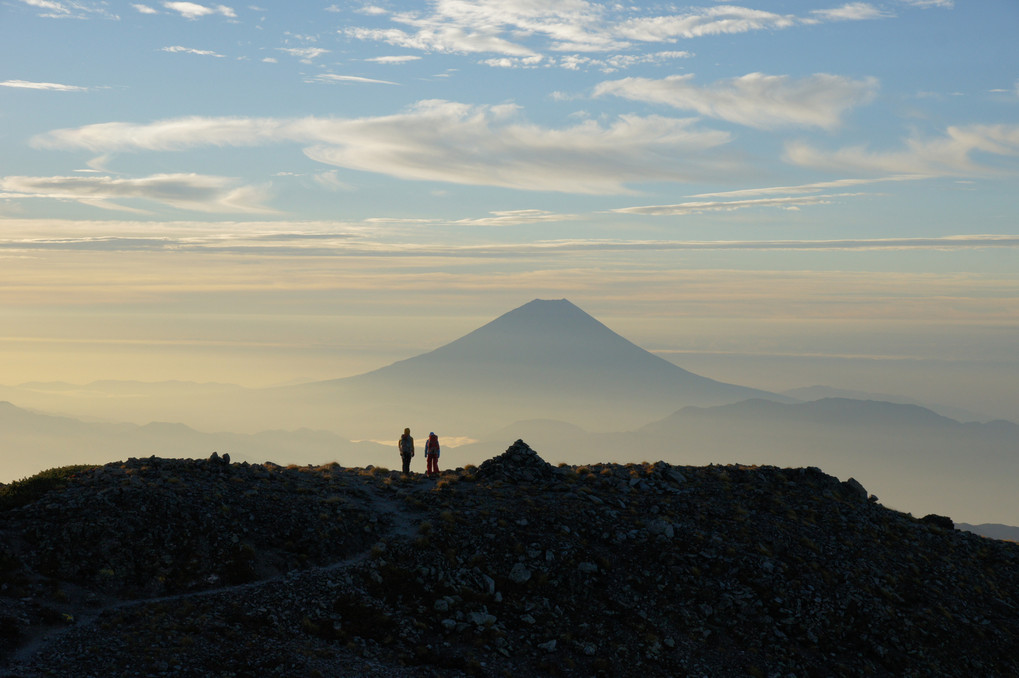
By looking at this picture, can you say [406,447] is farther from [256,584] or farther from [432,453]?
[256,584]

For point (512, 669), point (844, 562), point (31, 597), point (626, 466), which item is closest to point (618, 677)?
point (512, 669)

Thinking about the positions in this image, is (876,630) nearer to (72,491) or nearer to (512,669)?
(512,669)

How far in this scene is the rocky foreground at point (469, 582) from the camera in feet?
75.9

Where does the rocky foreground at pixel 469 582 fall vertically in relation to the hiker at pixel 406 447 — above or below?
below

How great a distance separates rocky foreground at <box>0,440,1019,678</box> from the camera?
75.9 feet

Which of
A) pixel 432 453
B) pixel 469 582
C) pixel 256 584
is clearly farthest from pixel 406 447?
pixel 256 584

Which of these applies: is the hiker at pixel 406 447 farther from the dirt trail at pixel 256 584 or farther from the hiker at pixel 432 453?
the dirt trail at pixel 256 584

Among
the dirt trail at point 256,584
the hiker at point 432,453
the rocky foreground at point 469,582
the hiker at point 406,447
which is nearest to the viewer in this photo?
the dirt trail at point 256,584

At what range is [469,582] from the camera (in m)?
27.8

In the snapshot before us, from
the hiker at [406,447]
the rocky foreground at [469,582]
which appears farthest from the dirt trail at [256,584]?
the hiker at [406,447]

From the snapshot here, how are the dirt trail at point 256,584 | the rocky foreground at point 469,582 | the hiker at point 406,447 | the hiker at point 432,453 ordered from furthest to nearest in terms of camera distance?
the hiker at point 432,453 → the hiker at point 406,447 → the rocky foreground at point 469,582 → the dirt trail at point 256,584

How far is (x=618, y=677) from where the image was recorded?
24.8 meters

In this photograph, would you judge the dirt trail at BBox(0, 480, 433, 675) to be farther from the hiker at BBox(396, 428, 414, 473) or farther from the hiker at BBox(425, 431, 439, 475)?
the hiker at BBox(425, 431, 439, 475)

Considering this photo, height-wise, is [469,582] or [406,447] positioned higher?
[406,447]
